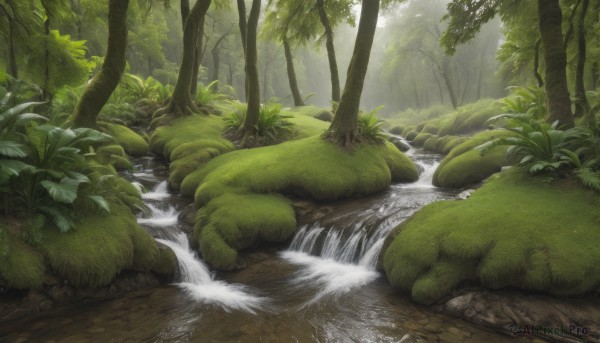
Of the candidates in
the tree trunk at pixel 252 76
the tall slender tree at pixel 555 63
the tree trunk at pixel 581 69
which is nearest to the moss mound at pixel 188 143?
the tree trunk at pixel 252 76

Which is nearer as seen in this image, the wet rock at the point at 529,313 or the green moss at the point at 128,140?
the wet rock at the point at 529,313

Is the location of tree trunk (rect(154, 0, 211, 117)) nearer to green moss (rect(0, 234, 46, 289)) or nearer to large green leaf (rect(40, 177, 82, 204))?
large green leaf (rect(40, 177, 82, 204))

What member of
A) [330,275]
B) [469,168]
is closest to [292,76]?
[469,168]

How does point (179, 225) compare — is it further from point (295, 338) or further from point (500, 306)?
point (500, 306)

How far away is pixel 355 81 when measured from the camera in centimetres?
995

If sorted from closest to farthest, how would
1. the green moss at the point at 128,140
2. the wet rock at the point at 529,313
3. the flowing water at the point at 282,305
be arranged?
the wet rock at the point at 529,313 < the flowing water at the point at 282,305 < the green moss at the point at 128,140

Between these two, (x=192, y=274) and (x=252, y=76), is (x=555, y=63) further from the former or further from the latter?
(x=252, y=76)

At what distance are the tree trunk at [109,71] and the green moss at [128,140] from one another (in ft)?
15.6

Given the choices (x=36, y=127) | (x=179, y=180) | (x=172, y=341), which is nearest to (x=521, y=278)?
(x=172, y=341)

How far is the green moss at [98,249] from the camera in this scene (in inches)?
188

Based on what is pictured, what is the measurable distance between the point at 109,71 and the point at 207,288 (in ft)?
16.4

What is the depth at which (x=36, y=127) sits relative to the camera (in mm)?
5121

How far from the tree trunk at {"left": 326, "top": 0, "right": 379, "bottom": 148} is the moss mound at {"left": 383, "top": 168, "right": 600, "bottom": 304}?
468 centimetres

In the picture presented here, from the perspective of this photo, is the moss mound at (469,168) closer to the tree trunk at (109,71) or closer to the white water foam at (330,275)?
the white water foam at (330,275)
